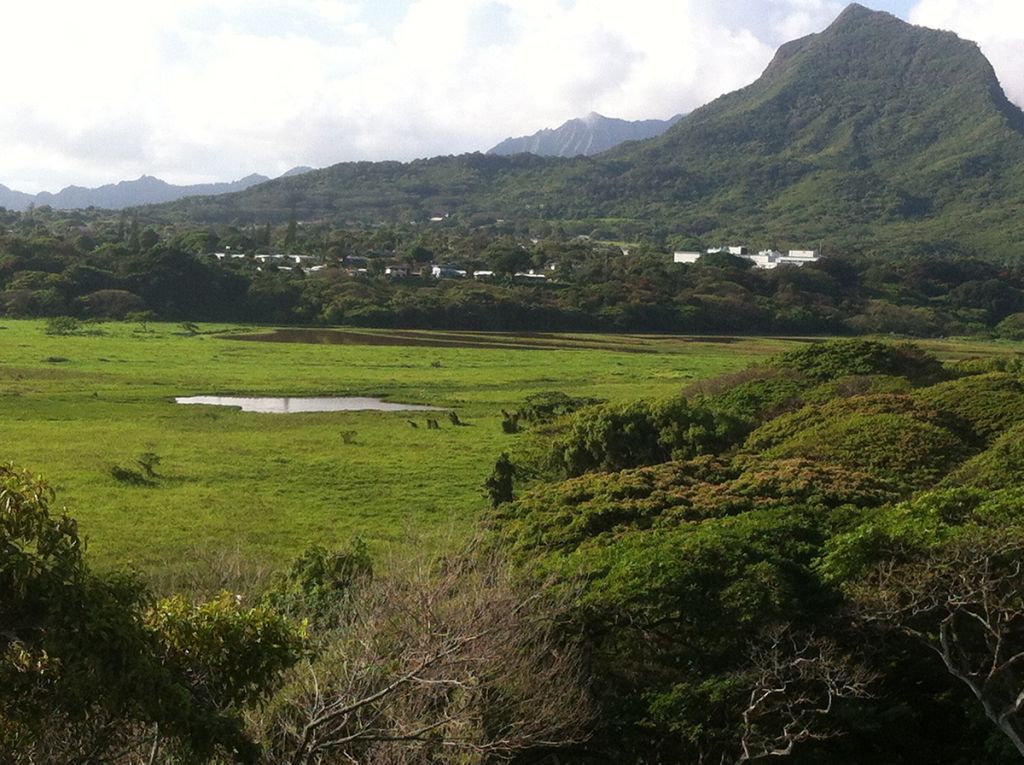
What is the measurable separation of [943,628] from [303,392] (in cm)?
3949

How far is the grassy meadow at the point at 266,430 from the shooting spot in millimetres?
24156

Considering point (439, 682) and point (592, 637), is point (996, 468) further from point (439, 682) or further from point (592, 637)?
point (439, 682)

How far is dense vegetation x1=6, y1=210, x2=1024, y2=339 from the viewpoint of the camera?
86812mm

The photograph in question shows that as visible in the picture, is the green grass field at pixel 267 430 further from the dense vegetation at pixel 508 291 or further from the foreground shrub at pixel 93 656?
the dense vegetation at pixel 508 291

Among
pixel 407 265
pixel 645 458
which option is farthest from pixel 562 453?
pixel 407 265

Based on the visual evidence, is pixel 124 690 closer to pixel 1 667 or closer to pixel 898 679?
pixel 1 667

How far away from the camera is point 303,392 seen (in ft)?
157

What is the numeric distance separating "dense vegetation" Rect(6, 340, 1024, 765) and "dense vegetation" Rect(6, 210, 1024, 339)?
70998 mm

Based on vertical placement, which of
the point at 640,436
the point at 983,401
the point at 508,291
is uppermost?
the point at 508,291

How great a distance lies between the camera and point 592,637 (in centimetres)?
1305

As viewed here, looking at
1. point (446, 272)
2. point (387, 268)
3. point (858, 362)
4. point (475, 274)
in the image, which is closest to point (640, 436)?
point (858, 362)

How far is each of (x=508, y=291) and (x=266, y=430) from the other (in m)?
59.9

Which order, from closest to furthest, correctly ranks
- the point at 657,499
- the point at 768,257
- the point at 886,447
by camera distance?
1. the point at 657,499
2. the point at 886,447
3. the point at 768,257

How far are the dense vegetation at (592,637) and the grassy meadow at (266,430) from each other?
4643mm
